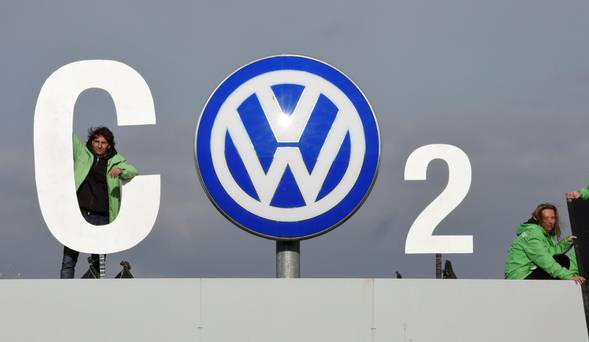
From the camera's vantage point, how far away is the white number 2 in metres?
12.1

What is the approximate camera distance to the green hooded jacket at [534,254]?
1179cm

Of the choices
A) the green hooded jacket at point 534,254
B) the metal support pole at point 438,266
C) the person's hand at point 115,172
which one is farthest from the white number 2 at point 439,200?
the person's hand at point 115,172

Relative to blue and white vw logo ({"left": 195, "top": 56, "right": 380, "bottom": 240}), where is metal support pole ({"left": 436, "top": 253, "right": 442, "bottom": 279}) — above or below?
below

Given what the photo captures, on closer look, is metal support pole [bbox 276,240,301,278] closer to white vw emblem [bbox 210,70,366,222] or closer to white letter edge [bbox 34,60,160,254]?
white vw emblem [bbox 210,70,366,222]

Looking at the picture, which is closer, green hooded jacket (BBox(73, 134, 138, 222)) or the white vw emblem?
the white vw emblem

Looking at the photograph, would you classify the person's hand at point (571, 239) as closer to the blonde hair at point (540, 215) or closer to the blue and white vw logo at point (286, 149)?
the blonde hair at point (540, 215)

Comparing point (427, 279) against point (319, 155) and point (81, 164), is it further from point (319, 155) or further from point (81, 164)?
point (81, 164)

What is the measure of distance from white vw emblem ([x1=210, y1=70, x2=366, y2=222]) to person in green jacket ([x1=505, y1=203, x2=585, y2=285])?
1783mm

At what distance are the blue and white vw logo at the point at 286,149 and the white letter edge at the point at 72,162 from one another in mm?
644
